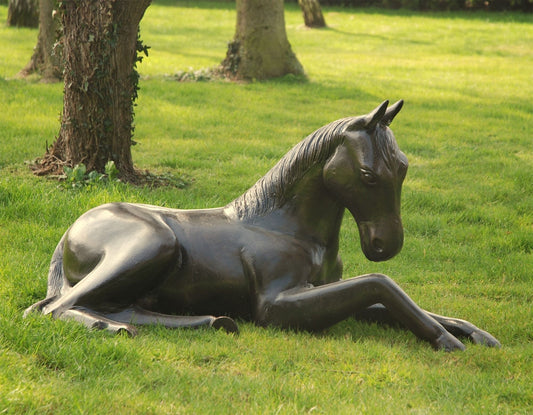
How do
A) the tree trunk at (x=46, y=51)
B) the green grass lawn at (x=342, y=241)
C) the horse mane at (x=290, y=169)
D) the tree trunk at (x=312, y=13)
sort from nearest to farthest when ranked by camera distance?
the green grass lawn at (x=342, y=241), the horse mane at (x=290, y=169), the tree trunk at (x=46, y=51), the tree trunk at (x=312, y=13)

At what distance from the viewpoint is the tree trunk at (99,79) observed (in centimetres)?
831

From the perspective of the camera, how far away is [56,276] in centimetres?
532

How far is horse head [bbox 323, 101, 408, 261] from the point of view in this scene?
4.70 metres

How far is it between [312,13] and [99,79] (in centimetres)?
1924

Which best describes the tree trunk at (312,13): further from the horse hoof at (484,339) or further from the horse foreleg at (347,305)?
the horse foreleg at (347,305)

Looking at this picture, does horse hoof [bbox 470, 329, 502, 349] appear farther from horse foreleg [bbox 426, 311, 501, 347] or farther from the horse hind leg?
the horse hind leg

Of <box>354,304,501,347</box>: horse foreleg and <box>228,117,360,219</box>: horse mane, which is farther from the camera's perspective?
<box>354,304,501,347</box>: horse foreleg

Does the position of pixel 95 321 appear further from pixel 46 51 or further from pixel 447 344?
pixel 46 51

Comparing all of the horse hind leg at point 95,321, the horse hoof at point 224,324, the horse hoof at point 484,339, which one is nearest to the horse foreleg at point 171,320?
the horse hoof at point 224,324

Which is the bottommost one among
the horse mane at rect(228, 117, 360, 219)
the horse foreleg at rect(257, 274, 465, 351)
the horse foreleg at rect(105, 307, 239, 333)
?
the horse foreleg at rect(105, 307, 239, 333)

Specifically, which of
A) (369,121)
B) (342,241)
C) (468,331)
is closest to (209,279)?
(369,121)

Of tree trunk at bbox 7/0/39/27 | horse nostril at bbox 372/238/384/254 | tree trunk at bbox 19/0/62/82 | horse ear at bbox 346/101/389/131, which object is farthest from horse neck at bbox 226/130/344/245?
tree trunk at bbox 7/0/39/27

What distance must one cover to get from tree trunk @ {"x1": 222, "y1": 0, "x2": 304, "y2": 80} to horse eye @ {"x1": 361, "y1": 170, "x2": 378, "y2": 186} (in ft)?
37.3

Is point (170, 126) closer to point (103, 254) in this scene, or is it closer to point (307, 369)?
point (103, 254)
